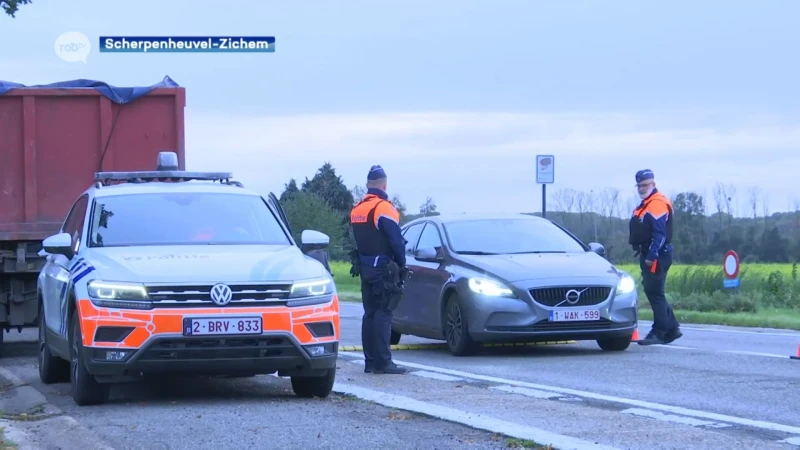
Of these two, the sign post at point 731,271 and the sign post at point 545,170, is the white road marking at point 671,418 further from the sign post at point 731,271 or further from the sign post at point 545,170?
the sign post at point 731,271

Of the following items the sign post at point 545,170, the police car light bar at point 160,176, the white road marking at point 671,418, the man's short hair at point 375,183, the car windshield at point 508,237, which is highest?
the sign post at point 545,170

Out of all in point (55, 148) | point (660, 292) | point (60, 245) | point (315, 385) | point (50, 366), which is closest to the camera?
point (315, 385)

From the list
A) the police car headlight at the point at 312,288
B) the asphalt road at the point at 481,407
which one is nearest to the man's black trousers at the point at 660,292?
the asphalt road at the point at 481,407

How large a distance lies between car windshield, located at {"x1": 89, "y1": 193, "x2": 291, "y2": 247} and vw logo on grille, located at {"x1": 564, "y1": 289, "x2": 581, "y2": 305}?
3757 millimetres

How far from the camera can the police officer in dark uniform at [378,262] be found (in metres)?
11.9

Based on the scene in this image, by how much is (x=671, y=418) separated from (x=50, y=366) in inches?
227

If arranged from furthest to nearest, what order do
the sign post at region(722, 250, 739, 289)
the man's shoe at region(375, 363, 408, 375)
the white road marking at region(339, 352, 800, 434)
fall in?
the sign post at region(722, 250, 739, 289) → the man's shoe at region(375, 363, 408, 375) → the white road marking at region(339, 352, 800, 434)

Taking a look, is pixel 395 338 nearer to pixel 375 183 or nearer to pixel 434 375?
pixel 375 183

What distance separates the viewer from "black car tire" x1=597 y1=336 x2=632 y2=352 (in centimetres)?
1368

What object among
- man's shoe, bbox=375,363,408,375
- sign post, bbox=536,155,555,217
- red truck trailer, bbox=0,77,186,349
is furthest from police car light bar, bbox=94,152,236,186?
sign post, bbox=536,155,555,217

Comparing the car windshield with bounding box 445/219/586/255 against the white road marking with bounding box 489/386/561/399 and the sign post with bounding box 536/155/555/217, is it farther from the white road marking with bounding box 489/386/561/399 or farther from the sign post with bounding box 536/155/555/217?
the sign post with bounding box 536/155/555/217

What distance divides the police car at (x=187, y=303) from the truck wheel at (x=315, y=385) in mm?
11

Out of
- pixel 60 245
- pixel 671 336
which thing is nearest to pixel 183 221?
pixel 60 245

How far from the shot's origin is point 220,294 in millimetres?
9031
